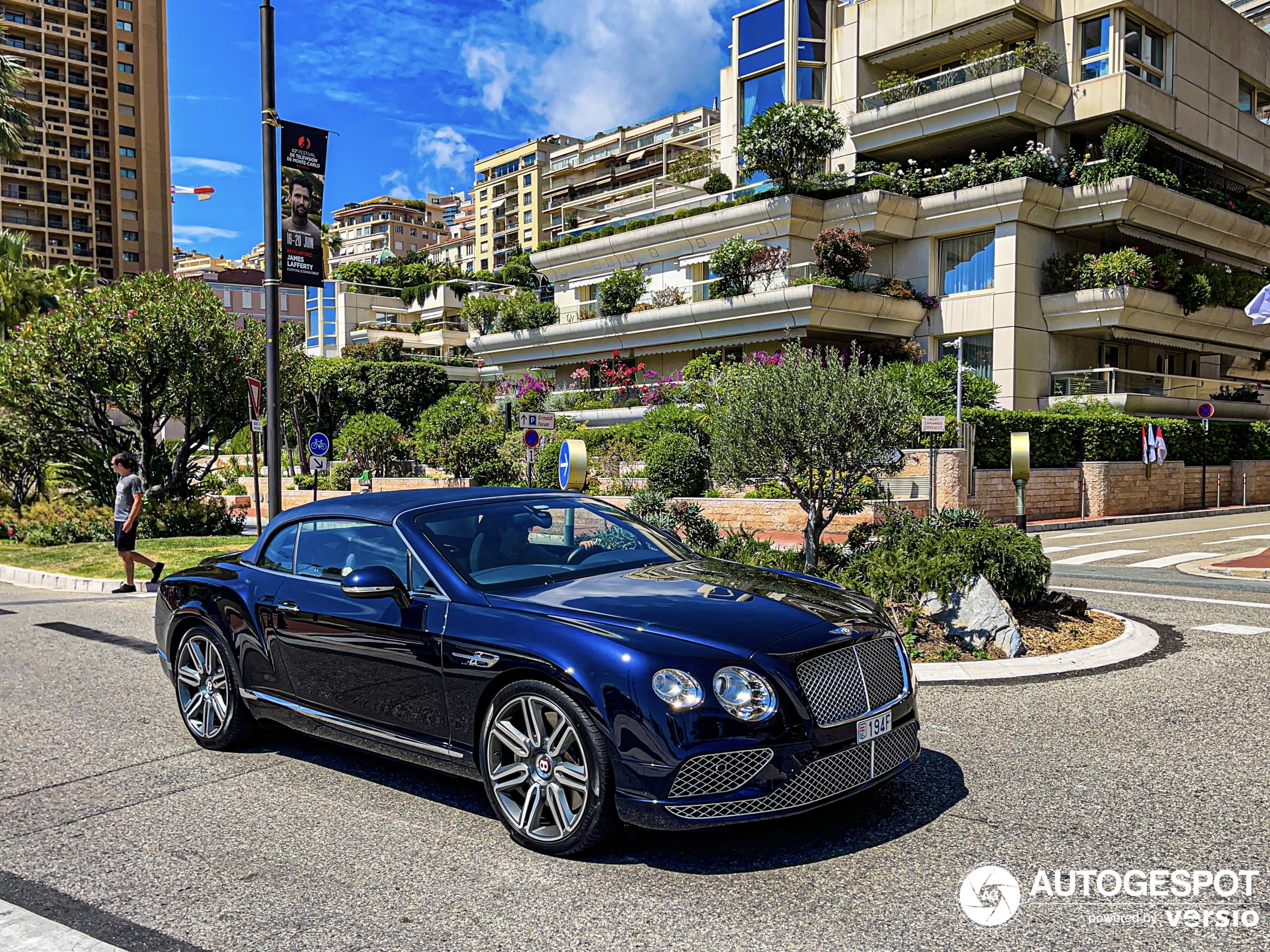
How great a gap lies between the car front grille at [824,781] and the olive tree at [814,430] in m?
6.32

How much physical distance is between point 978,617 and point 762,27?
126 feet

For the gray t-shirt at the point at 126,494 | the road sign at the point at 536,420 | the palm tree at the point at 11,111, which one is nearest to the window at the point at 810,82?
the palm tree at the point at 11,111

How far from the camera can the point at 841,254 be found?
3397 centimetres

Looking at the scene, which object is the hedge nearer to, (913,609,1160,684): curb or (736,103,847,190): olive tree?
(736,103,847,190): olive tree

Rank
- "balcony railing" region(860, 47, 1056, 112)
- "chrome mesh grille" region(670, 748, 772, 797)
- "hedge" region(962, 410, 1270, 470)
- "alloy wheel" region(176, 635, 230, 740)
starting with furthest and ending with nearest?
"balcony railing" region(860, 47, 1056, 112) < "hedge" region(962, 410, 1270, 470) < "alloy wheel" region(176, 635, 230, 740) < "chrome mesh grille" region(670, 748, 772, 797)

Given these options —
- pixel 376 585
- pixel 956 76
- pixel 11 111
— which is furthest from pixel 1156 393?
pixel 11 111

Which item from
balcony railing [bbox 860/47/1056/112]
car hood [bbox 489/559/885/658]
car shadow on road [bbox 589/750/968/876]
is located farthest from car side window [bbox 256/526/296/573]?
balcony railing [bbox 860/47/1056/112]

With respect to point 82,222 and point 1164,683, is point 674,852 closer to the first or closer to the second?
point 1164,683

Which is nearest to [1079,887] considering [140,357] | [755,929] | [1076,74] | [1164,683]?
[755,929]

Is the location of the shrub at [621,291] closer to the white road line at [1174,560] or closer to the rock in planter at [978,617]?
the white road line at [1174,560]

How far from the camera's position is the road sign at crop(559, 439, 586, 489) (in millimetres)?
16453

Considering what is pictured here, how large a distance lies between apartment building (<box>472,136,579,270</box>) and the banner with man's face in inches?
3867

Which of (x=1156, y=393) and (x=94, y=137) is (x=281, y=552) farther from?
(x=94, y=137)

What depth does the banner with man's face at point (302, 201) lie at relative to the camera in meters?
14.7
